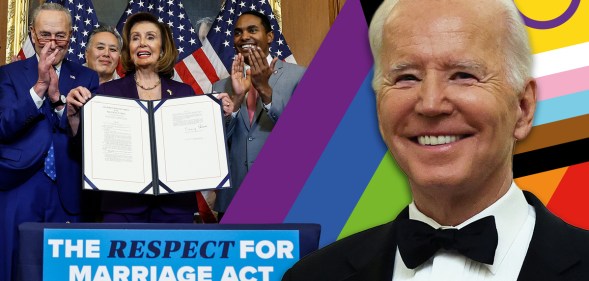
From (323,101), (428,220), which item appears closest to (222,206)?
(323,101)

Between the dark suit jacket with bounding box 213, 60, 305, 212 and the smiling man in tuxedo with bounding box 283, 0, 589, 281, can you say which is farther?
the dark suit jacket with bounding box 213, 60, 305, 212

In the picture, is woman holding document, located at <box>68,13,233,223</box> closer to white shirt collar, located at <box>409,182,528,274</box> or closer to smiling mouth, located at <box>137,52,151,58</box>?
smiling mouth, located at <box>137,52,151,58</box>

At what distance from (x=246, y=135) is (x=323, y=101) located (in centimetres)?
108

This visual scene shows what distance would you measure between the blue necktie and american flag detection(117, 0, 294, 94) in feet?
7.76

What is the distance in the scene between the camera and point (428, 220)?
1.50 metres

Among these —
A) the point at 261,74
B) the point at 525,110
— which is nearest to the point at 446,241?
the point at 525,110

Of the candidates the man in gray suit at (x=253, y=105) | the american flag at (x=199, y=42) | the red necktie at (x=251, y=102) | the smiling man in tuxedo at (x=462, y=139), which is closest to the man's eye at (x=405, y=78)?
the smiling man in tuxedo at (x=462, y=139)

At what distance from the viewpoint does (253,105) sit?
4.08 meters

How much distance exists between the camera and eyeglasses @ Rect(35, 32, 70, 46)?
397 cm

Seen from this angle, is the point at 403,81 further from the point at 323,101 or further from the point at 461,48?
the point at 323,101

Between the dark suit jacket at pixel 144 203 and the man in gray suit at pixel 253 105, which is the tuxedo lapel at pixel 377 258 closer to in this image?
the dark suit jacket at pixel 144 203

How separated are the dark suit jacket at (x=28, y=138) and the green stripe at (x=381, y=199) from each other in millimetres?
1455

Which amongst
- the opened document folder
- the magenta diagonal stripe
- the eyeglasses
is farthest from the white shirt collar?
the eyeglasses

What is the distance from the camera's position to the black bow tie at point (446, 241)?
1.42 meters
